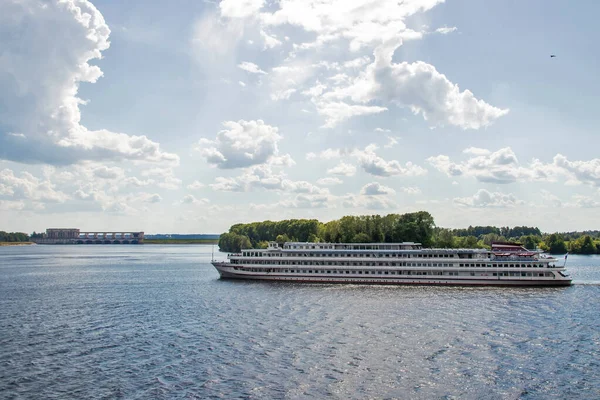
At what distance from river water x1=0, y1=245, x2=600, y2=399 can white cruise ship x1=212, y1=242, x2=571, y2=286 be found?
436 inches

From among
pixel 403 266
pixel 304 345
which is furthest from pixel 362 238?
pixel 304 345

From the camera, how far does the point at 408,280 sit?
122438 mm

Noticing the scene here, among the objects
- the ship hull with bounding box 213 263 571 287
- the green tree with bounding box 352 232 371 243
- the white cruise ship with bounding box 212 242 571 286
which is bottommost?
the ship hull with bounding box 213 263 571 287

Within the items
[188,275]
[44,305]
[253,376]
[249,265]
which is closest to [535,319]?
[253,376]

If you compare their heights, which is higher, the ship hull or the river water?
the ship hull

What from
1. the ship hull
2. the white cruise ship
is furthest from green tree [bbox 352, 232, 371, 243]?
the ship hull

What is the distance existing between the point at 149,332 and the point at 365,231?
5307 inches

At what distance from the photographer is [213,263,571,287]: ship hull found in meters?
116

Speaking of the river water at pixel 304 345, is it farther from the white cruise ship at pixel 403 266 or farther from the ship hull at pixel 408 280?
the white cruise ship at pixel 403 266

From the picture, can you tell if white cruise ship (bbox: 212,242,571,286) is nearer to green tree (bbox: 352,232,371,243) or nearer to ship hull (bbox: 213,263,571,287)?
ship hull (bbox: 213,263,571,287)

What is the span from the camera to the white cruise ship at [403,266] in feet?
387

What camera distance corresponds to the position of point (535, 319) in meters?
77.8

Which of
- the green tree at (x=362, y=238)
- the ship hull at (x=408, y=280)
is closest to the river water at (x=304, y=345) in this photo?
the ship hull at (x=408, y=280)

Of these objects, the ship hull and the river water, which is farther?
the ship hull
